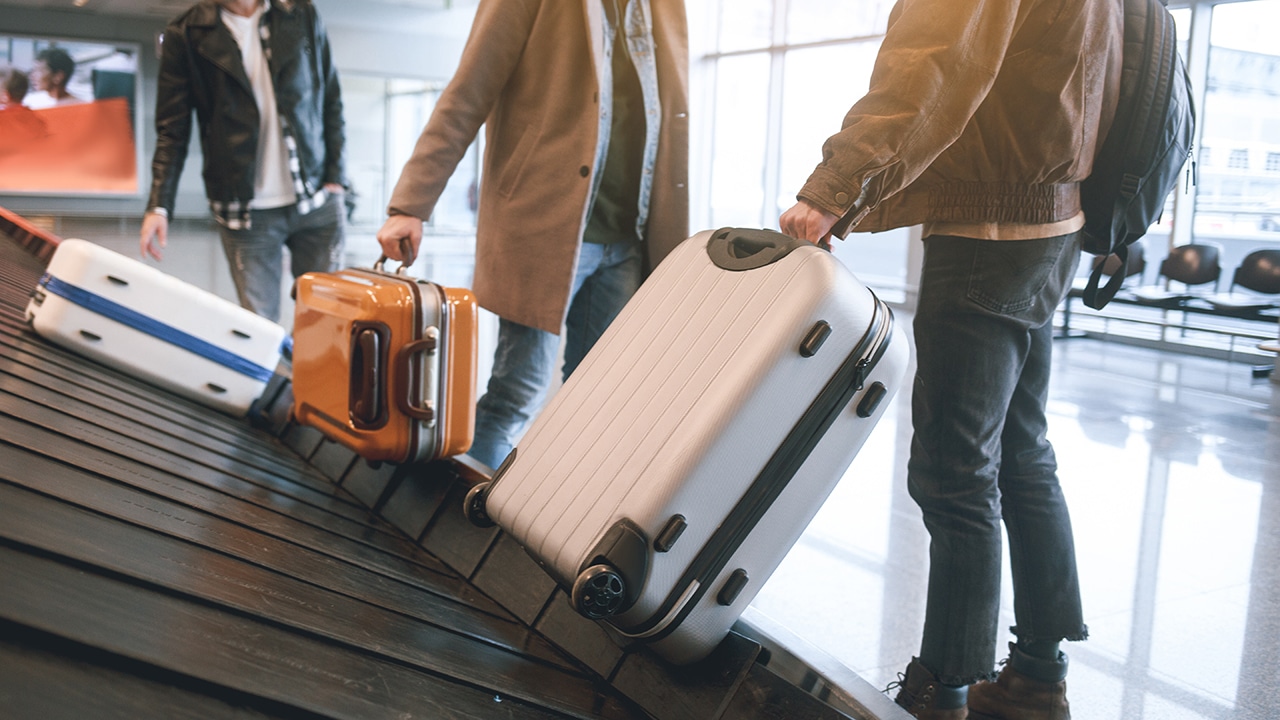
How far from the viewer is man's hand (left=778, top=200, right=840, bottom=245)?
145cm

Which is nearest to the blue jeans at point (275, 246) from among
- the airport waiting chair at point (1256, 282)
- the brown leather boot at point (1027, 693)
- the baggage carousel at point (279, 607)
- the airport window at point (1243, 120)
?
the baggage carousel at point (279, 607)

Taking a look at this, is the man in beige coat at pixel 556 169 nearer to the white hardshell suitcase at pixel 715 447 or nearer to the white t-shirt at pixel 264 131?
the white hardshell suitcase at pixel 715 447

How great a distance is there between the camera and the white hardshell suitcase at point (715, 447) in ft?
3.99

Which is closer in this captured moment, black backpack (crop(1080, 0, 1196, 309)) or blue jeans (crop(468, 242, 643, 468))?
black backpack (crop(1080, 0, 1196, 309))

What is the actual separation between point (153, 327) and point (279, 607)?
73.1 inches

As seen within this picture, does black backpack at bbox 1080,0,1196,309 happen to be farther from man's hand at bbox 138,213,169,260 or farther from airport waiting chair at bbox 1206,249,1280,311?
airport waiting chair at bbox 1206,249,1280,311

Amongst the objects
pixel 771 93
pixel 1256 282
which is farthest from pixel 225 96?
pixel 771 93

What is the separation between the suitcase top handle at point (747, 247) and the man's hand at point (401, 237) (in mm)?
Answer: 938

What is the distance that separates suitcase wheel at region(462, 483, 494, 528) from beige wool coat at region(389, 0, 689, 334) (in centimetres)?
69

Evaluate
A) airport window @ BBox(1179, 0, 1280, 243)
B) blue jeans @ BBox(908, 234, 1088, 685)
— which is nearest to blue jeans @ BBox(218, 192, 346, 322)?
blue jeans @ BBox(908, 234, 1088, 685)

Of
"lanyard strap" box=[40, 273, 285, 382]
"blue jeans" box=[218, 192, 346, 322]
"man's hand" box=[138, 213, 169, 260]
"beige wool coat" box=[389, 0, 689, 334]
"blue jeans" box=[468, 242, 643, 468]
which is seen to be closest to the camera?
"beige wool coat" box=[389, 0, 689, 334]

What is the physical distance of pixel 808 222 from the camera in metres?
1.46

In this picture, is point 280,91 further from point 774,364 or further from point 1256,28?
point 1256,28

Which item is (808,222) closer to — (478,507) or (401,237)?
(478,507)
